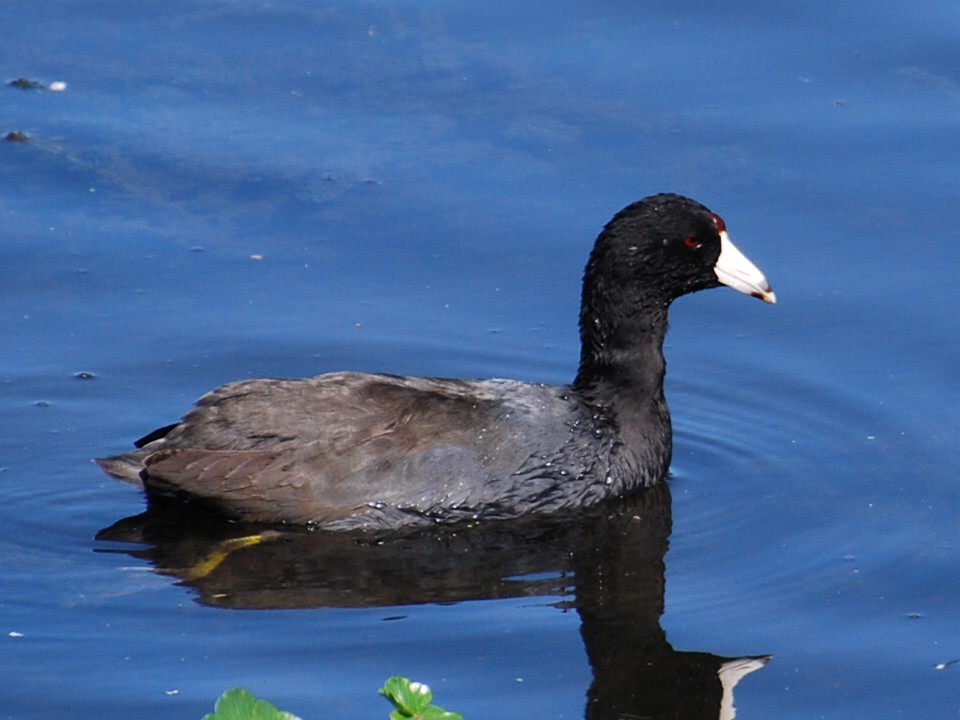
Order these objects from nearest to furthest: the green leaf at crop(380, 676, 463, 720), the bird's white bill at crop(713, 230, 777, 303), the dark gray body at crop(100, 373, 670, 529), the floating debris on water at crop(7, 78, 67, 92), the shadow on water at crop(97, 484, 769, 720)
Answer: the green leaf at crop(380, 676, 463, 720) → the shadow on water at crop(97, 484, 769, 720) → the dark gray body at crop(100, 373, 670, 529) → the bird's white bill at crop(713, 230, 777, 303) → the floating debris on water at crop(7, 78, 67, 92)

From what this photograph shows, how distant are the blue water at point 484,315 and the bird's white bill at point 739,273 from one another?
67cm

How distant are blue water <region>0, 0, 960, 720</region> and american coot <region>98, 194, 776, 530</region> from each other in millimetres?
232

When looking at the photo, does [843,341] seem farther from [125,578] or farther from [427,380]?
[125,578]

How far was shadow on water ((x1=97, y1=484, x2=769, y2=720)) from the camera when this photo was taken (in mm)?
7293

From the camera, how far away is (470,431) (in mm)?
8727

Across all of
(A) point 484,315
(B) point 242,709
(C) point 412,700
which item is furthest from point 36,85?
(C) point 412,700

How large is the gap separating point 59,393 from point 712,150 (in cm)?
424

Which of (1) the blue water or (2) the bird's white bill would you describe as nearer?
(1) the blue water

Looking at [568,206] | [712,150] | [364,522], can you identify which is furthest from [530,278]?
[364,522]

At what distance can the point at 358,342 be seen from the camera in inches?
393

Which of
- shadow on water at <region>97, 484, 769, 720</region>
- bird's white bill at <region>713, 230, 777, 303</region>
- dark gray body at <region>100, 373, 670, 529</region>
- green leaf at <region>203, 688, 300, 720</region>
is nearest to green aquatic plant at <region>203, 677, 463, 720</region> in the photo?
green leaf at <region>203, 688, 300, 720</region>

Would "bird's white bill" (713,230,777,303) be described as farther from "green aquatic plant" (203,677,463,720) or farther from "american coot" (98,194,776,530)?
"green aquatic plant" (203,677,463,720)

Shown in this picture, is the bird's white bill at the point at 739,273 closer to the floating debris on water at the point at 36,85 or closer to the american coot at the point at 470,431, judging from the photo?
the american coot at the point at 470,431

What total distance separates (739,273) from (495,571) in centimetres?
202
